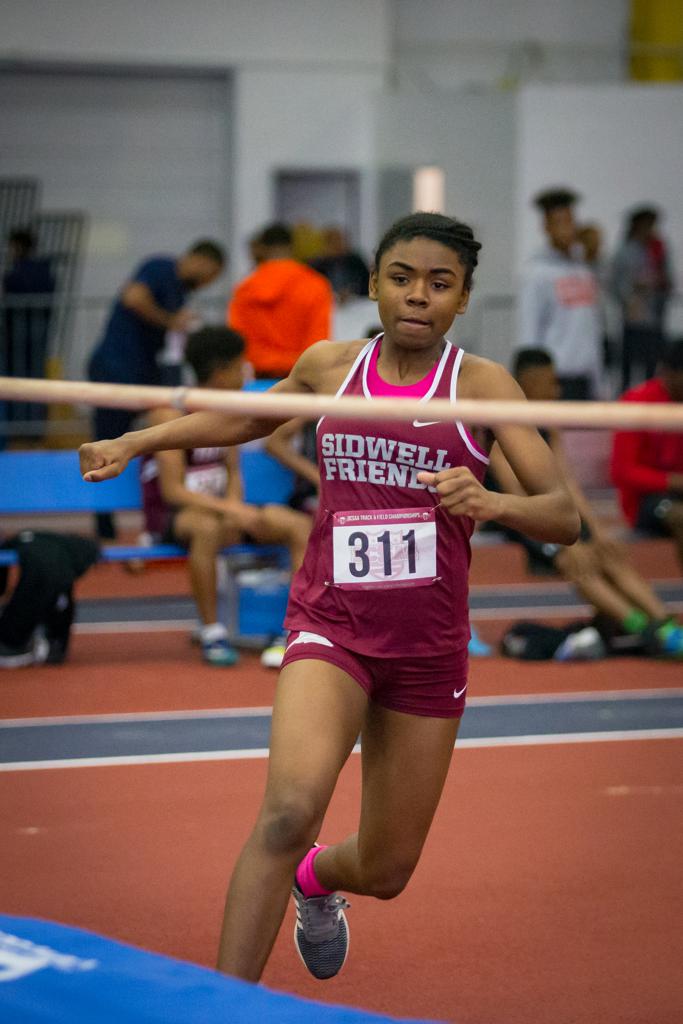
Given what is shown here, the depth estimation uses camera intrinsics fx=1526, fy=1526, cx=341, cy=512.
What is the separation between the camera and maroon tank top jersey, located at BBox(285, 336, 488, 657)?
10.6 ft

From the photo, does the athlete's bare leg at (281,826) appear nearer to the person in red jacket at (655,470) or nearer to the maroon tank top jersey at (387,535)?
the maroon tank top jersey at (387,535)

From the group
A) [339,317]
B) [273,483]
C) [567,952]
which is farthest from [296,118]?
[567,952]

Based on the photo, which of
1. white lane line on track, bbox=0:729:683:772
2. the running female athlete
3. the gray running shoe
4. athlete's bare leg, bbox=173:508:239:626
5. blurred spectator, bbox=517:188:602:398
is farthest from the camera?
blurred spectator, bbox=517:188:602:398

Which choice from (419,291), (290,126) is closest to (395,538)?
(419,291)

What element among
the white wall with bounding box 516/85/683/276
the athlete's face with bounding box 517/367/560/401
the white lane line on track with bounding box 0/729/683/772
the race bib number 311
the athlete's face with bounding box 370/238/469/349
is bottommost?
the white lane line on track with bounding box 0/729/683/772

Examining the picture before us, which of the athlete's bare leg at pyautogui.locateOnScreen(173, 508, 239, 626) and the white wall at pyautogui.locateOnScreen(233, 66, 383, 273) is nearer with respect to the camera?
the athlete's bare leg at pyautogui.locateOnScreen(173, 508, 239, 626)

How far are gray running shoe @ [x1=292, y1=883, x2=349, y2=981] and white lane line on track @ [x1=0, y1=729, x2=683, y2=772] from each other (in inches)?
81.8

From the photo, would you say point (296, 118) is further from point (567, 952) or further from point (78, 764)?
point (567, 952)

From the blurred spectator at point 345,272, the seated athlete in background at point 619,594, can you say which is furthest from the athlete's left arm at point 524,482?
the blurred spectator at point 345,272

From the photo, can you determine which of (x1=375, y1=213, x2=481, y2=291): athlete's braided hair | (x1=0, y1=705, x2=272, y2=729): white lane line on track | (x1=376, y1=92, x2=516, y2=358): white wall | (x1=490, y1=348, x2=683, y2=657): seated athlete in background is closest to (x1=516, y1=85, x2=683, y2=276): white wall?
(x1=376, y1=92, x2=516, y2=358): white wall

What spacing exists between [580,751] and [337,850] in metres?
2.52

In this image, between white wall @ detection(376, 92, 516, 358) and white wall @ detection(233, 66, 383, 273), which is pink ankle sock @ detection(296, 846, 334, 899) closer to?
white wall @ detection(376, 92, 516, 358)

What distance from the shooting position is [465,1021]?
3428 millimetres

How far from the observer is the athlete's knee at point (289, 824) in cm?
295
